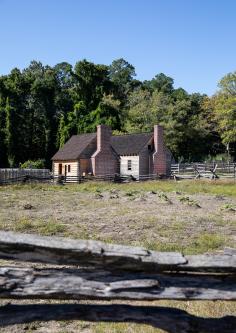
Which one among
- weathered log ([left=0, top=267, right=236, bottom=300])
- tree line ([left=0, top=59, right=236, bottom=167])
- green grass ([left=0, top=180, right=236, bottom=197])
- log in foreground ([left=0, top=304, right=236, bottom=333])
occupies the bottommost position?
green grass ([left=0, top=180, right=236, bottom=197])

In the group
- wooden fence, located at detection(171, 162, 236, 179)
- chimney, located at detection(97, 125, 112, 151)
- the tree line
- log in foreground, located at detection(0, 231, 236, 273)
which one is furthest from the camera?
the tree line

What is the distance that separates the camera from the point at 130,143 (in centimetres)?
5166

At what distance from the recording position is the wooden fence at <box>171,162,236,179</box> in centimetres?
4519

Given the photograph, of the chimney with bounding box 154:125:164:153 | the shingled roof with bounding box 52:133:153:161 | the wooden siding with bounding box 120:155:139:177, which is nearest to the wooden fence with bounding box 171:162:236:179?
the chimney with bounding box 154:125:164:153

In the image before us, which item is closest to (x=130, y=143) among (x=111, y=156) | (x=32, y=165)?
(x=111, y=156)

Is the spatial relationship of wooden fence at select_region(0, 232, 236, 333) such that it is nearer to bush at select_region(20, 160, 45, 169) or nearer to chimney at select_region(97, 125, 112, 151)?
chimney at select_region(97, 125, 112, 151)

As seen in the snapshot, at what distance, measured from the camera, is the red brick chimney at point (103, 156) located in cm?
4712

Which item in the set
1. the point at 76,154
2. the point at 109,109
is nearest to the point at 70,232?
the point at 76,154

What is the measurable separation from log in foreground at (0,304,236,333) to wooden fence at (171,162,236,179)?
40306mm

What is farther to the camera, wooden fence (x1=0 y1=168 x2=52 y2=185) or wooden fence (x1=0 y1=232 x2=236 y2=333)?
wooden fence (x1=0 y1=168 x2=52 y2=185)

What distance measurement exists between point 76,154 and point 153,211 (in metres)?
30.3

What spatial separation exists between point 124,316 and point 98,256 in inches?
30.3

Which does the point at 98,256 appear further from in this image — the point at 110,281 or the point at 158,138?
the point at 158,138

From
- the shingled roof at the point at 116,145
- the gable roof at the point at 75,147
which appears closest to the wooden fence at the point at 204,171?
the shingled roof at the point at 116,145
